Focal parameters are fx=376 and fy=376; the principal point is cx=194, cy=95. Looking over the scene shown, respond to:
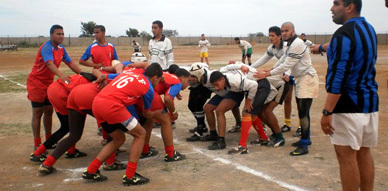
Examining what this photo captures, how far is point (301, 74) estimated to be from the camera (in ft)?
22.0

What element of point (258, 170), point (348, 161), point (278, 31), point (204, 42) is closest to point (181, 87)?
point (258, 170)

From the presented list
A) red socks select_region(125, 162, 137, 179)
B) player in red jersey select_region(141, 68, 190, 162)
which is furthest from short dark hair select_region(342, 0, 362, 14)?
red socks select_region(125, 162, 137, 179)

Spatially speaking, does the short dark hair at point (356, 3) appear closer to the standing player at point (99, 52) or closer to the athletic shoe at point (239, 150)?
the athletic shoe at point (239, 150)

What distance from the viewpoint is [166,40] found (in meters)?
9.09

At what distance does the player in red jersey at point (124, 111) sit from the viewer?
4.85 m

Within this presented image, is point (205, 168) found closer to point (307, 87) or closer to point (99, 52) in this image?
point (307, 87)

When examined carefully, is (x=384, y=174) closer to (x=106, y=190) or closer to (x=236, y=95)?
(x=236, y=95)

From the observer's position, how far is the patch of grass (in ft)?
26.6

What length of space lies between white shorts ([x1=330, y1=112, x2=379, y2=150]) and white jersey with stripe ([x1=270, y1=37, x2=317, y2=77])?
269 cm

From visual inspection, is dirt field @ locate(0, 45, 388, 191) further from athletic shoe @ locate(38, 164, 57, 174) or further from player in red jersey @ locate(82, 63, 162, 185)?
player in red jersey @ locate(82, 63, 162, 185)

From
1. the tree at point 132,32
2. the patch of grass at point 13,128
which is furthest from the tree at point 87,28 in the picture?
the patch of grass at point 13,128

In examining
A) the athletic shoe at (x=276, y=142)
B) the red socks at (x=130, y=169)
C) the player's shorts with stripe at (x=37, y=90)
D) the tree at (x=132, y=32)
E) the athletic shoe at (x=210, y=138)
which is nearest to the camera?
the red socks at (x=130, y=169)

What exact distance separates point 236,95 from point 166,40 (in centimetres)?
286

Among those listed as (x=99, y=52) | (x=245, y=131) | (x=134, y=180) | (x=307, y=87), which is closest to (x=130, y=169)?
(x=134, y=180)
